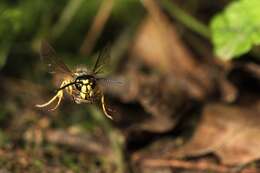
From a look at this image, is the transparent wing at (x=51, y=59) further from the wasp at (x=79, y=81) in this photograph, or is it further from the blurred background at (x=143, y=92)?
the blurred background at (x=143, y=92)

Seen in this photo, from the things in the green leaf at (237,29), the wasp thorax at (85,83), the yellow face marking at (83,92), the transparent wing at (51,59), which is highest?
the green leaf at (237,29)

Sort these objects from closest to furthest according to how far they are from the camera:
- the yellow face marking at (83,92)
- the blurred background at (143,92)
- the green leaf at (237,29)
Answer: the yellow face marking at (83,92)
the green leaf at (237,29)
the blurred background at (143,92)

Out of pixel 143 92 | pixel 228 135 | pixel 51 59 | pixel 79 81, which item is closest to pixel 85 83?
pixel 79 81

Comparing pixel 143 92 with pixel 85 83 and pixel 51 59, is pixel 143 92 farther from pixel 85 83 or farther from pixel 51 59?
pixel 85 83

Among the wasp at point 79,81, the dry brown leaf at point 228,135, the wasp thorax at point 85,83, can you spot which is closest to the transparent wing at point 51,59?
the wasp at point 79,81

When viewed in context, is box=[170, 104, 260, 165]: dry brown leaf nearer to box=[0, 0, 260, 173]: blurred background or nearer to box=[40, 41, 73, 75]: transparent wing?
box=[0, 0, 260, 173]: blurred background

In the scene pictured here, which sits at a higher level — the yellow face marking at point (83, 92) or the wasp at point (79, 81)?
the wasp at point (79, 81)

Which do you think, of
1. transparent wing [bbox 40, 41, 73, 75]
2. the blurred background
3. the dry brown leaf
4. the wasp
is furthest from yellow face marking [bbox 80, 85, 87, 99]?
the dry brown leaf
